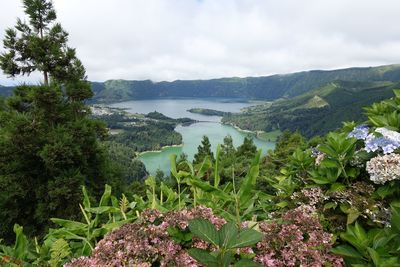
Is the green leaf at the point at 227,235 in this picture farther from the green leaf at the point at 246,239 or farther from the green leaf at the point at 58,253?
the green leaf at the point at 58,253

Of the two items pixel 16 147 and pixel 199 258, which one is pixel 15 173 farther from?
pixel 199 258

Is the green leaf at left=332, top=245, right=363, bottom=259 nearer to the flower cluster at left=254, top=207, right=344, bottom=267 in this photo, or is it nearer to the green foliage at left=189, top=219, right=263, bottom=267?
the flower cluster at left=254, top=207, right=344, bottom=267

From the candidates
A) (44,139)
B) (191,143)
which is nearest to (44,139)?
(44,139)

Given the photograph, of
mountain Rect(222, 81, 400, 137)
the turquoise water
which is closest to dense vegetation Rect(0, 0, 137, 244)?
the turquoise water

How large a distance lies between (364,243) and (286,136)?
55127mm

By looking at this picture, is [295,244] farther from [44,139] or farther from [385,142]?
[44,139]

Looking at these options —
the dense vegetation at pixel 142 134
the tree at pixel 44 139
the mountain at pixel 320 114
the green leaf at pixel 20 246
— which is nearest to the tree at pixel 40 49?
the tree at pixel 44 139

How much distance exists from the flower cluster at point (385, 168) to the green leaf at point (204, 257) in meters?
1.08

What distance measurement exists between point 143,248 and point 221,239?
0.33 meters

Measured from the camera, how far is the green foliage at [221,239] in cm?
105

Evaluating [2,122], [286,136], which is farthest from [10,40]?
[286,136]

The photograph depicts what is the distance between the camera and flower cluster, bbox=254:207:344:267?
1261mm

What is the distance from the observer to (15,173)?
484 inches

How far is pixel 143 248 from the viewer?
1195mm
